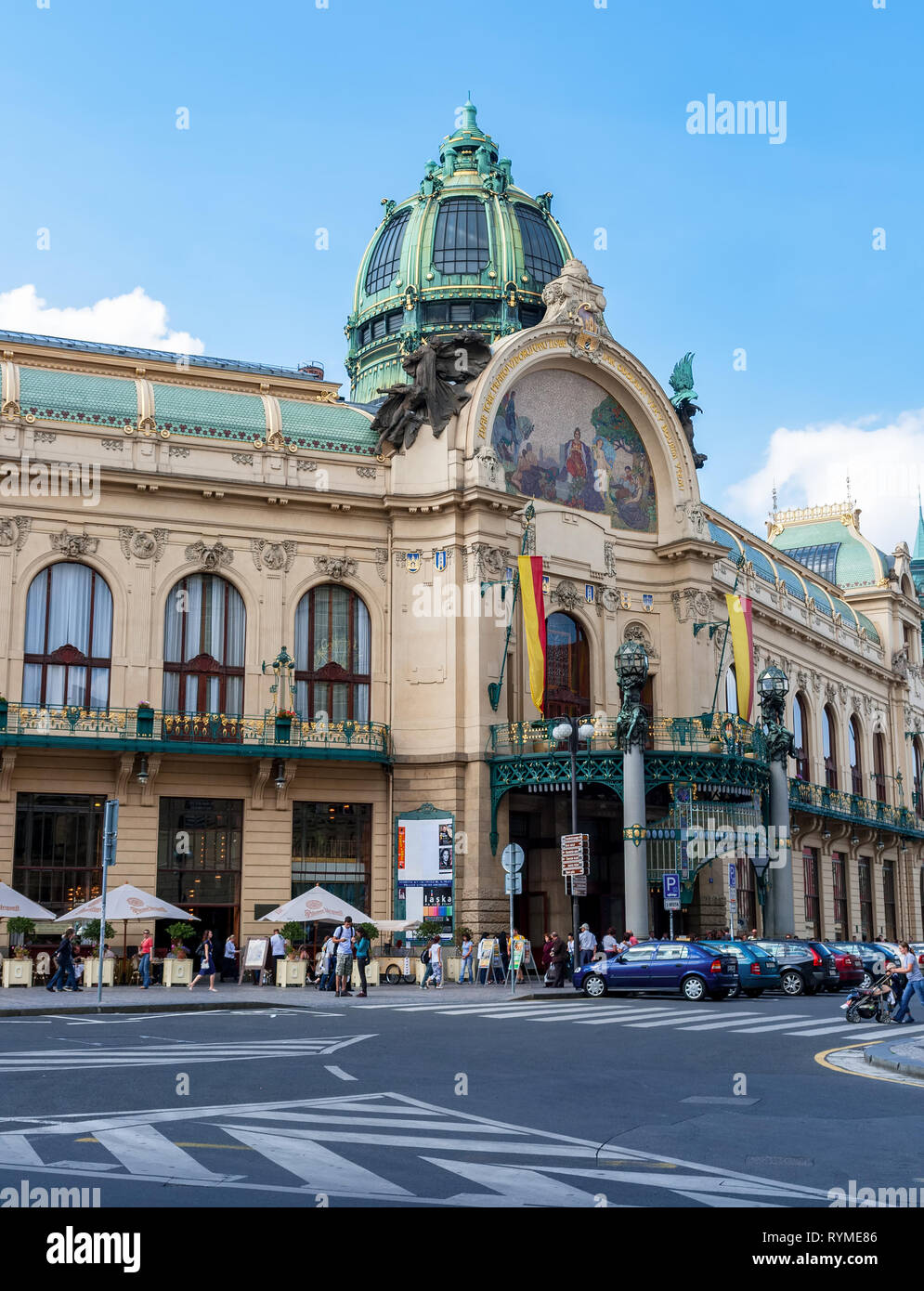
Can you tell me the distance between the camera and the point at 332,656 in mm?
43938

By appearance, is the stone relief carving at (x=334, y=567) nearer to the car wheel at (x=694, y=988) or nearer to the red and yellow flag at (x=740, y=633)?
the red and yellow flag at (x=740, y=633)

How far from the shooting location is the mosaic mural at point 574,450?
46.7 m

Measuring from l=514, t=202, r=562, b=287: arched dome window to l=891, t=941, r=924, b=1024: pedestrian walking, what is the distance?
128 ft

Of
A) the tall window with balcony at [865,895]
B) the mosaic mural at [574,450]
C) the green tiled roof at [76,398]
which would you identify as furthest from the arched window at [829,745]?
the green tiled roof at [76,398]

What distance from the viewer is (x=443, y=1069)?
16.5 metres

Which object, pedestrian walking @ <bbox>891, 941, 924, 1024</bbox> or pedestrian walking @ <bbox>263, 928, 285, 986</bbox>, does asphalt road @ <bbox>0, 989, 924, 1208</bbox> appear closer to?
pedestrian walking @ <bbox>891, 941, 924, 1024</bbox>

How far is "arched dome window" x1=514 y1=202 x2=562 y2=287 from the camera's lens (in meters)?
58.1

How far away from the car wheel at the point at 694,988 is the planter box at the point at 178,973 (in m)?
12.8

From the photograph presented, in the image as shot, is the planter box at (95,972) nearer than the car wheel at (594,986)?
No

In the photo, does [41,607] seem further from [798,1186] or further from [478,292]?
[798,1186]

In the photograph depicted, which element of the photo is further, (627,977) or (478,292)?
(478,292)

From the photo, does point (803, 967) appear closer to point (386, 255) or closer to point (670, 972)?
point (670, 972)
